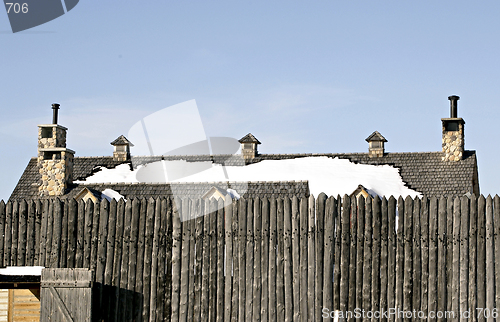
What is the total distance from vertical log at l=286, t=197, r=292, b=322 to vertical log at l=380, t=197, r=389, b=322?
1.29 meters

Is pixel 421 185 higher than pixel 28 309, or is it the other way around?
pixel 421 185

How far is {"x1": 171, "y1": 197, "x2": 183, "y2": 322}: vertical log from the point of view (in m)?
9.27

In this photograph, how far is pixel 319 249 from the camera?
9047mm

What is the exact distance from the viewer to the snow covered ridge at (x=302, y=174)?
2058 centimetres

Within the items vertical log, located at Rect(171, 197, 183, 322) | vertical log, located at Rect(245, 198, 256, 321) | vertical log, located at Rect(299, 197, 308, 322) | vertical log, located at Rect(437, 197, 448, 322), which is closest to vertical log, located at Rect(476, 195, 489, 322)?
vertical log, located at Rect(437, 197, 448, 322)

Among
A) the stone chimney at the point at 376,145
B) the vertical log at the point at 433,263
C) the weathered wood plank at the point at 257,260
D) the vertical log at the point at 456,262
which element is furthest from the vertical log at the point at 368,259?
the stone chimney at the point at 376,145

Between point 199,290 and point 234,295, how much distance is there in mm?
531

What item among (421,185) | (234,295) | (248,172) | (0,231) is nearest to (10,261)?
(0,231)

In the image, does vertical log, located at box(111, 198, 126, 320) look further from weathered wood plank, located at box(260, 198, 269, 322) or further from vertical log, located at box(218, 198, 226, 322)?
weathered wood plank, located at box(260, 198, 269, 322)

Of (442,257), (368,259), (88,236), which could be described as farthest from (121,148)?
(442,257)

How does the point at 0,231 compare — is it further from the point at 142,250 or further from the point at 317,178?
the point at 317,178

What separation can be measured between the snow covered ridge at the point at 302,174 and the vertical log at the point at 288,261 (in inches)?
Result: 432

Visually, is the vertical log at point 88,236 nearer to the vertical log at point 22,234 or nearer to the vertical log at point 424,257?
the vertical log at point 22,234

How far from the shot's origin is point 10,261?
9.55m
